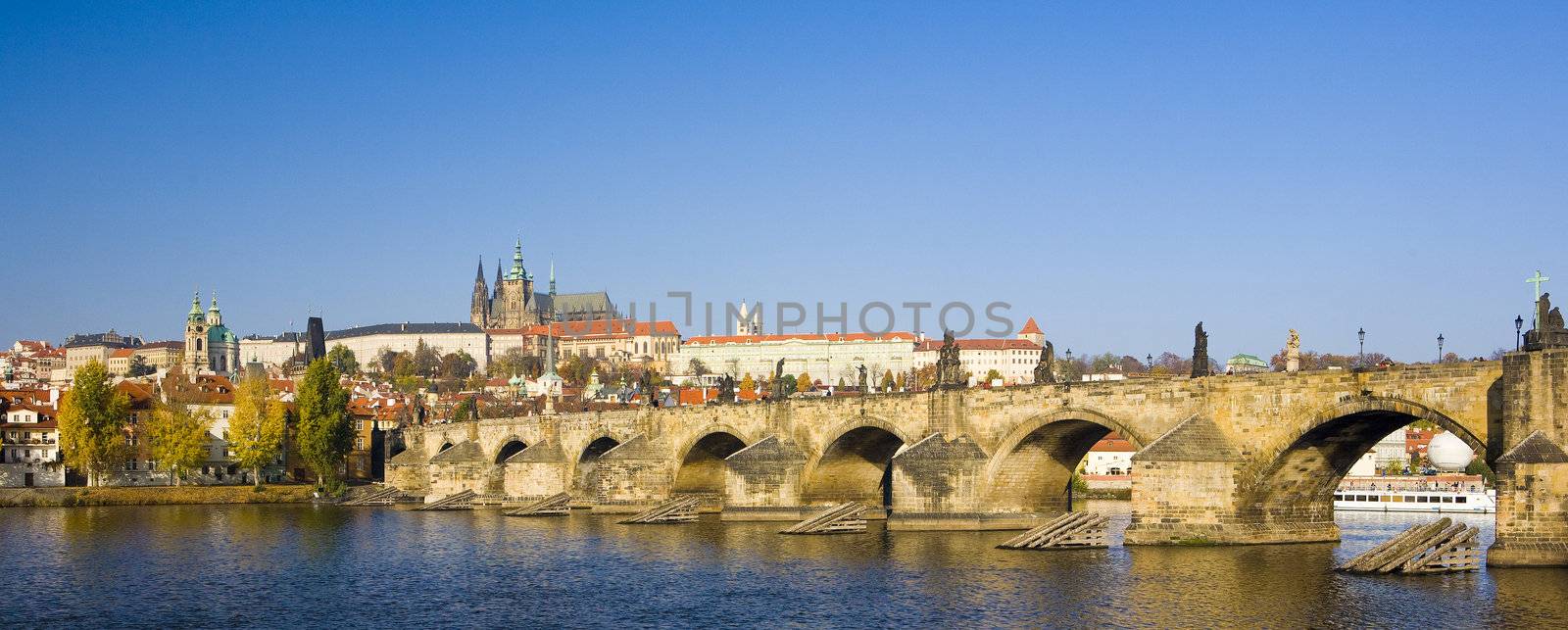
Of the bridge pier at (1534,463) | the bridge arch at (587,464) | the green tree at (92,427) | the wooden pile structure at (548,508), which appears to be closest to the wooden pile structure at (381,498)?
the green tree at (92,427)

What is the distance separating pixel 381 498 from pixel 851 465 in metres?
38.5

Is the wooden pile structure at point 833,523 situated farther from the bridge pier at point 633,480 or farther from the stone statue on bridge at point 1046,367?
the bridge pier at point 633,480

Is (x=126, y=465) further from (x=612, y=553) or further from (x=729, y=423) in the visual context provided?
(x=612, y=553)

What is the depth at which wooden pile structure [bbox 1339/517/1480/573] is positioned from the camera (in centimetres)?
3750

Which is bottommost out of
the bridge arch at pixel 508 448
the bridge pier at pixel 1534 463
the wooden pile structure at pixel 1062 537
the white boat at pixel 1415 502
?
the white boat at pixel 1415 502

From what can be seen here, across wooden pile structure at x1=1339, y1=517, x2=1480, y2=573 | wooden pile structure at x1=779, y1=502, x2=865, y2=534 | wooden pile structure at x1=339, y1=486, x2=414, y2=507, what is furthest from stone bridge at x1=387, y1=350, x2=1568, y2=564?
wooden pile structure at x1=339, y1=486, x2=414, y2=507

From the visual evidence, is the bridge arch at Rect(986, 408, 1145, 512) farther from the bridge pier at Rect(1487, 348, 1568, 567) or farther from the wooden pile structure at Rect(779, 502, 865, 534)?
the bridge pier at Rect(1487, 348, 1568, 567)

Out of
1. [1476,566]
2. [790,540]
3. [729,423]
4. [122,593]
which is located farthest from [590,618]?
[729,423]

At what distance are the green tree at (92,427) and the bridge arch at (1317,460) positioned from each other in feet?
220

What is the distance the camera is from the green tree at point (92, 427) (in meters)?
86.3

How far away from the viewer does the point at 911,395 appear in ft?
183

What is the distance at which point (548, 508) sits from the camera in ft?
243

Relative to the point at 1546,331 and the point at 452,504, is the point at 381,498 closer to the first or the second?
the point at 452,504

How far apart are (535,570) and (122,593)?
11333 mm
